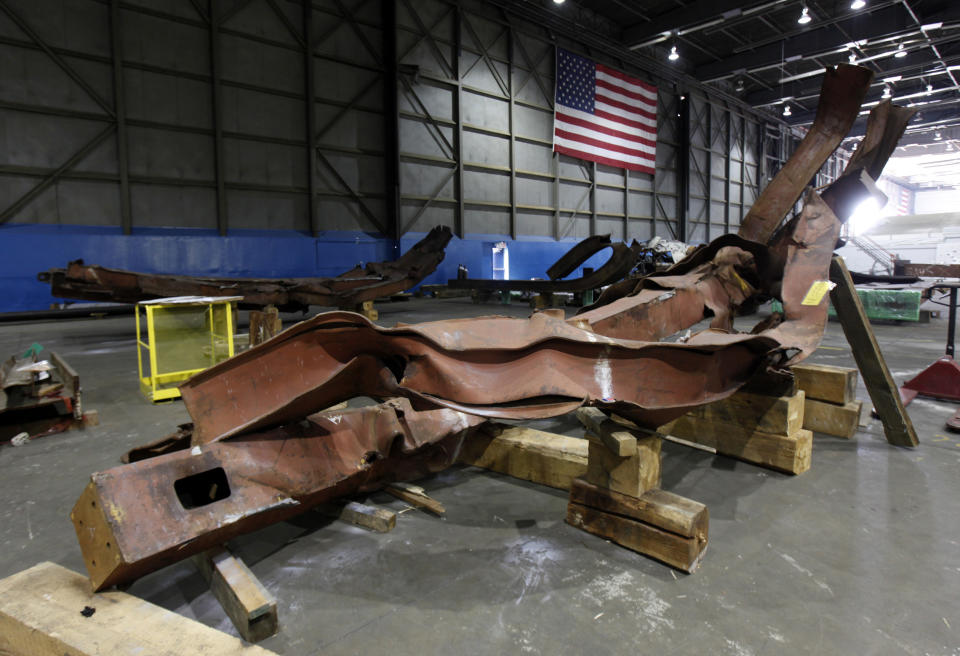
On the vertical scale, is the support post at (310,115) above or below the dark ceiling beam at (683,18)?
below

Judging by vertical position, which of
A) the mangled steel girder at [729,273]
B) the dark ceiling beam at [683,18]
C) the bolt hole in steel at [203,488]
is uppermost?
the dark ceiling beam at [683,18]

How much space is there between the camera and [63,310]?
9.93 metres

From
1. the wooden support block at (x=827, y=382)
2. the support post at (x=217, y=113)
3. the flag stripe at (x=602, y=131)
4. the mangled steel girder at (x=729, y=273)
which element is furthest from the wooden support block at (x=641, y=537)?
the flag stripe at (x=602, y=131)

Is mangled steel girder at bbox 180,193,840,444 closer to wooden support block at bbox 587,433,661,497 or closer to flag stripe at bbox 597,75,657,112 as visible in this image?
wooden support block at bbox 587,433,661,497

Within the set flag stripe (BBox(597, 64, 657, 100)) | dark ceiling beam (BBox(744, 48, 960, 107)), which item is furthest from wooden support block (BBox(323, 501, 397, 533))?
dark ceiling beam (BBox(744, 48, 960, 107))

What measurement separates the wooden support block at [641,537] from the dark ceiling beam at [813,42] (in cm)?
2091

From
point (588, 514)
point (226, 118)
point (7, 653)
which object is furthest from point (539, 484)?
point (226, 118)

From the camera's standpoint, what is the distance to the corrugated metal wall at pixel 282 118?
973 centimetres

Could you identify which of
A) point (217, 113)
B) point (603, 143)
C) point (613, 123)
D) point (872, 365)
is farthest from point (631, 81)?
point (872, 365)

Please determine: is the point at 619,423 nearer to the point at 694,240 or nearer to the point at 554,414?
the point at 554,414

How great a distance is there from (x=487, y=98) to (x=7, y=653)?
1597cm

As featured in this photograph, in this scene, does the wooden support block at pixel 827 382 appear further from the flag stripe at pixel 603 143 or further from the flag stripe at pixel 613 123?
the flag stripe at pixel 613 123

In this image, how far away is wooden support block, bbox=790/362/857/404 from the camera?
11.4 feet

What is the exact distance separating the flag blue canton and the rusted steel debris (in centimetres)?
1619
